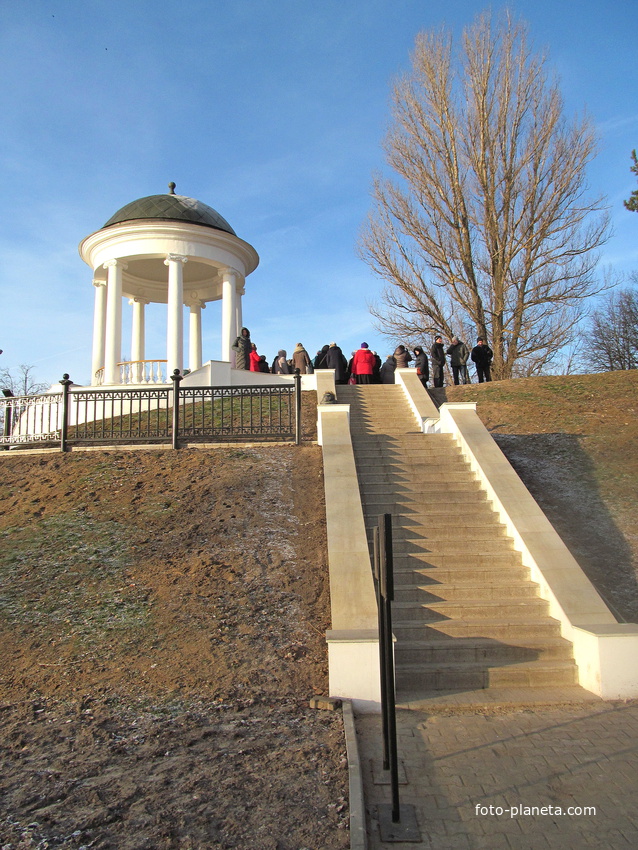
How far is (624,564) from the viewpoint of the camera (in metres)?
7.70

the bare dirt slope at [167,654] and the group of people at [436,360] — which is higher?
the group of people at [436,360]

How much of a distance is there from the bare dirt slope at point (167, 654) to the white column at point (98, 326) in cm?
1114

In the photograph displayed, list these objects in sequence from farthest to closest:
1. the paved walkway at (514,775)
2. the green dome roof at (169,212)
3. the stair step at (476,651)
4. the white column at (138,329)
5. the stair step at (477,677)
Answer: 1. the white column at (138,329)
2. the green dome roof at (169,212)
3. the stair step at (476,651)
4. the stair step at (477,677)
5. the paved walkway at (514,775)

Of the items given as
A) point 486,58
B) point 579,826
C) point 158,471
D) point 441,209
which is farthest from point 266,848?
point 486,58

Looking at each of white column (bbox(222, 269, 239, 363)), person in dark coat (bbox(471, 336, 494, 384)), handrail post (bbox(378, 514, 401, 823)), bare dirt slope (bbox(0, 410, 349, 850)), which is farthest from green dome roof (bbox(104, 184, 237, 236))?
handrail post (bbox(378, 514, 401, 823))

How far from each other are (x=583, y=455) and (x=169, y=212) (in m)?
15.4

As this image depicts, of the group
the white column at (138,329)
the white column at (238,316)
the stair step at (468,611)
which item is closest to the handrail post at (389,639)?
the stair step at (468,611)

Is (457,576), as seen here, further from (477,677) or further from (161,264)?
(161,264)

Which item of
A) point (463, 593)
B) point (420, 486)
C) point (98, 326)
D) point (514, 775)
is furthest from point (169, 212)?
point (514, 775)

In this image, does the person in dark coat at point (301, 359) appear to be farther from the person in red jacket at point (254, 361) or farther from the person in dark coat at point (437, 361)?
the person in dark coat at point (437, 361)

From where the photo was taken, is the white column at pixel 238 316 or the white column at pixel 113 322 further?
the white column at pixel 238 316

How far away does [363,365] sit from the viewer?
681 inches

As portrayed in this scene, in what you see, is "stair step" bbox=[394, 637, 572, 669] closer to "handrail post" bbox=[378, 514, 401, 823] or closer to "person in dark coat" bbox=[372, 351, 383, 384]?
"handrail post" bbox=[378, 514, 401, 823]

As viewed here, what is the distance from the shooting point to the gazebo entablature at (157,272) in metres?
19.8
